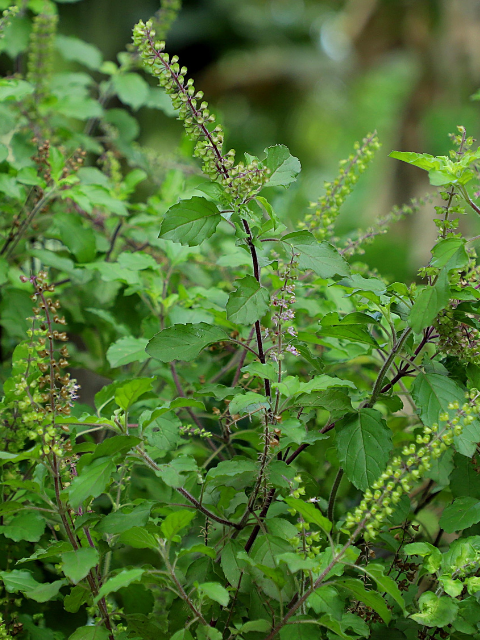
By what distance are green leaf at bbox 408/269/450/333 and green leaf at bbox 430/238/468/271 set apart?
0.03ft

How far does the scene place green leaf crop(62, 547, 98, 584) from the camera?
0.52 meters

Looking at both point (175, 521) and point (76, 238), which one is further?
point (76, 238)

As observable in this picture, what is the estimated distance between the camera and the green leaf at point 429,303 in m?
0.56

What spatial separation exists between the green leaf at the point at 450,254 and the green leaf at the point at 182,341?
0.77ft

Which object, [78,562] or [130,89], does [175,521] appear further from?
[130,89]

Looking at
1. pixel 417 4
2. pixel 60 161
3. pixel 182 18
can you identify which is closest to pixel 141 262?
pixel 60 161

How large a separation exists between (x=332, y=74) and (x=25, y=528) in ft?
23.7

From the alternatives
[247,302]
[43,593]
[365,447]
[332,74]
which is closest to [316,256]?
[247,302]

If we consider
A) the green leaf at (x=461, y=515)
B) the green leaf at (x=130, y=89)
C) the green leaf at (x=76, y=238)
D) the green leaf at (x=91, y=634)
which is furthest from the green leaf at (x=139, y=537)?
the green leaf at (x=130, y=89)

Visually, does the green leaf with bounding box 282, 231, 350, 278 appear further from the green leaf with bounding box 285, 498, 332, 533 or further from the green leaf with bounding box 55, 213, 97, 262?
the green leaf with bounding box 55, 213, 97, 262

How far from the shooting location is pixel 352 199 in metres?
5.89

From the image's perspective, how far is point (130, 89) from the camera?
1396 millimetres

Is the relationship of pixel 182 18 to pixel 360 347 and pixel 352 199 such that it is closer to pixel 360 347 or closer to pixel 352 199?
pixel 352 199

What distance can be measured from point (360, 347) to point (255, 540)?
363 mm
